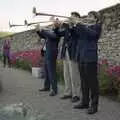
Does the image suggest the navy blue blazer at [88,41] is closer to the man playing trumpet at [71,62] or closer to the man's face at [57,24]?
the man playing trumpet at [71,62]

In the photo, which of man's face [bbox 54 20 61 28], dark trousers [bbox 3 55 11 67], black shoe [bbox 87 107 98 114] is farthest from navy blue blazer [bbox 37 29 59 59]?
dark trousers [bbox 3 55 11 67]

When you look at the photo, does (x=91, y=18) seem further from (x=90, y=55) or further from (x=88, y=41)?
(x=90, y=55)

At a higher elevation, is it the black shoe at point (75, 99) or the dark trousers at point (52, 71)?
the dark trousers at point (52, 71)

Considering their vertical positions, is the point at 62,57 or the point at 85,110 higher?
the point at 62,57

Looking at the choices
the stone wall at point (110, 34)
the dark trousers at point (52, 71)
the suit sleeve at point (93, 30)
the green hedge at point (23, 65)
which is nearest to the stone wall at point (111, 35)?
the stone wall at point (110, 34)

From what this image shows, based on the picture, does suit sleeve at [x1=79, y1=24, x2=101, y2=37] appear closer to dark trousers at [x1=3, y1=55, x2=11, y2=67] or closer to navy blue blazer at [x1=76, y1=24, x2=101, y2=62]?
navy blue blazer at [x1=76, y1=24, x2=101, y2=62]

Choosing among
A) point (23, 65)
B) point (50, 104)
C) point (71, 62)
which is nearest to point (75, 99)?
point (50, 104)

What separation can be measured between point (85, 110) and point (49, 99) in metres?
1.53

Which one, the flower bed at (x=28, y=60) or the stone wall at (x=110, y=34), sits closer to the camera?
the stone wall at (x=110, y=34)

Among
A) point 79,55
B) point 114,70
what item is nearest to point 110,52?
point 114,70

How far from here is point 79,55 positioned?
8.03 meters

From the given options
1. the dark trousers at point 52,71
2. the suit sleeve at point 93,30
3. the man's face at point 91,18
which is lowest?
the dark trousers at point 52,71

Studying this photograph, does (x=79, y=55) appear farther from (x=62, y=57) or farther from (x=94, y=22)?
(x=62, y=57)

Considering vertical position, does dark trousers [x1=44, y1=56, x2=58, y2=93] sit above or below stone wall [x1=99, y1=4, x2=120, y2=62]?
below
